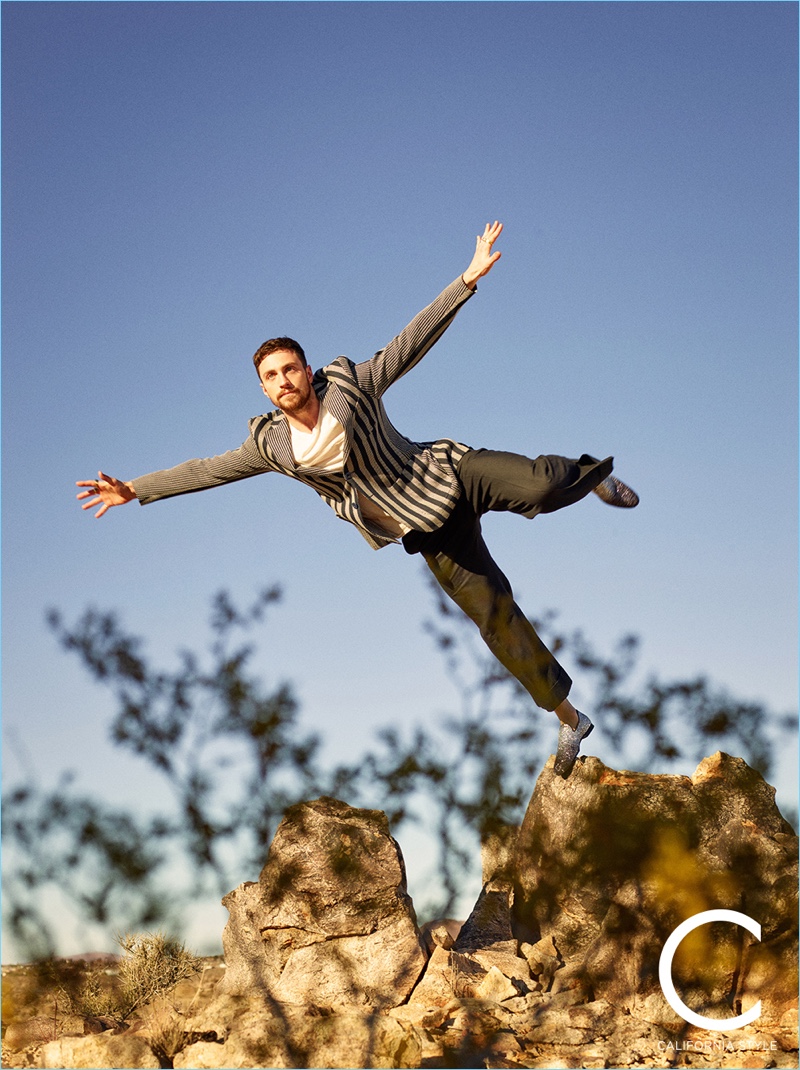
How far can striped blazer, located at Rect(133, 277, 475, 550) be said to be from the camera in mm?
5719

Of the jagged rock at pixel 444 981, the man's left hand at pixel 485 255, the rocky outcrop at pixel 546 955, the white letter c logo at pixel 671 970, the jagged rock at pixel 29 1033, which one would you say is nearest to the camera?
the man's left hand at pixel 485 255

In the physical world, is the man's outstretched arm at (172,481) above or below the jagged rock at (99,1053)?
above

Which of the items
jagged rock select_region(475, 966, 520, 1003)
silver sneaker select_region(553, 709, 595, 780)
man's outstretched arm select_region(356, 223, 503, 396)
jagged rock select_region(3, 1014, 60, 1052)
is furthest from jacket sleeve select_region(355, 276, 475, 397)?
jagged rock select_region(3, 1014, 60, 1052)

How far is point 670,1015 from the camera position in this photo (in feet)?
23.0

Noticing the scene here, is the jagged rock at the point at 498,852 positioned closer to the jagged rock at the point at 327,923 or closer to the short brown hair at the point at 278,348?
the jagged rock at the point at 327,923

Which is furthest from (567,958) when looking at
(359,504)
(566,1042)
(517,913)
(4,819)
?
(4,819)

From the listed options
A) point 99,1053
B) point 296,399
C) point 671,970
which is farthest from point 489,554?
point 99,1053

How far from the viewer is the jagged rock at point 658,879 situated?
23.7ft

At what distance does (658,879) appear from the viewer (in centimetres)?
755

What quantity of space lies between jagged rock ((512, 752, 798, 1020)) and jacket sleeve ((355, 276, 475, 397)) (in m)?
4.05

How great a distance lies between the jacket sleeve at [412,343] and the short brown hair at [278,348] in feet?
1.13

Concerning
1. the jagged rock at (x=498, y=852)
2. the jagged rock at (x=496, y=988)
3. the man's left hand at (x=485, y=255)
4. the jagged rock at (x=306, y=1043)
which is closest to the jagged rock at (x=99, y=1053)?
the jagged rock at (x=306, y=1043)

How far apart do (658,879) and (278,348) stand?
481 centimetres

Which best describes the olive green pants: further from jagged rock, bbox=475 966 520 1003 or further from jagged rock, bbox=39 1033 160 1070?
jagged rock, bbox=39 1033 160 1070
